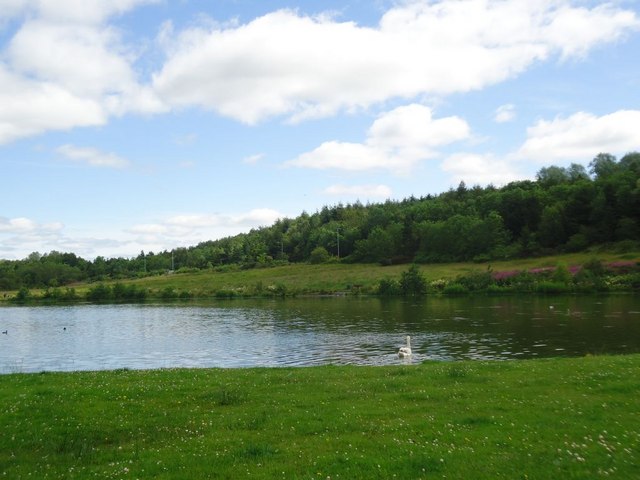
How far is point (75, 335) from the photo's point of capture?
6050 centimetres

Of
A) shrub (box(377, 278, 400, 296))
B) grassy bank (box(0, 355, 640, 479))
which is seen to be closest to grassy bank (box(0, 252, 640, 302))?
shrub (box(377, 278, 400, 296))

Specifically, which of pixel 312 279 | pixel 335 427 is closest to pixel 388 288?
pixel 312 279

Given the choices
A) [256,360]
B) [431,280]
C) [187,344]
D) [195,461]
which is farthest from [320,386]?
[431,280]

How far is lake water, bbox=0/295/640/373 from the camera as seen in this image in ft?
122

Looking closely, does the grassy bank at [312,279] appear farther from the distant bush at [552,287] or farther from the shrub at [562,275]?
the shrub at [562,275]

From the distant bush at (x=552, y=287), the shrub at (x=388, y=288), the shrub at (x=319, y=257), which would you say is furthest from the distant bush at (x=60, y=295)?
the distant bush at (x=552, y=287)

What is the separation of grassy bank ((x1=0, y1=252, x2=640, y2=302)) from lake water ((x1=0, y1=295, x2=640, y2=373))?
3411 centimetres

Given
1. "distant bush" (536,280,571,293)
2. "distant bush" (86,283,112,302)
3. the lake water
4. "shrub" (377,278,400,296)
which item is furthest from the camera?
"distant bush" (86,283,112,302)

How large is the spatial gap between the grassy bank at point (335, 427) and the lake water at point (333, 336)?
52.3 feet

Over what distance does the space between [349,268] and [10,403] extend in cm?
13819

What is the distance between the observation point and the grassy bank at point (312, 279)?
111575mm

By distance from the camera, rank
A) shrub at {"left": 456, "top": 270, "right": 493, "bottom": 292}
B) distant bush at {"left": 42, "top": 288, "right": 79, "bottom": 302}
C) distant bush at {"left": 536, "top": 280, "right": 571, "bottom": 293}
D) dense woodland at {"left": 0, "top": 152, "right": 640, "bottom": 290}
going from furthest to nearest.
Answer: distant bush at {"left": 42, "top": 288, "right": 79, "bottom": 302} < dense woodland at {"left": 0, "top": 152, "right": 640, "bottom": 290} < shrub at {"left": 456, "top": 270, "right": 493, "bottom": 292} < distant bush at {"left": 536, "top": 280, "right": 571, "bottom": 293}

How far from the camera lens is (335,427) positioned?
1226 cm

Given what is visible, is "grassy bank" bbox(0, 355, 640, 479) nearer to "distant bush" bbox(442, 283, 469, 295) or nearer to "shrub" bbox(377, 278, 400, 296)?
"distant bush" bbox(442, 283, 469, 295)
